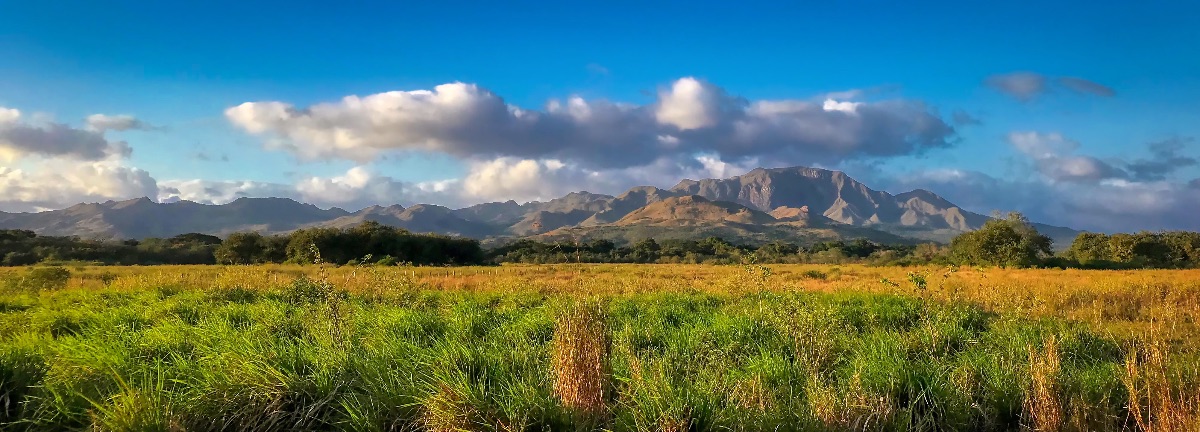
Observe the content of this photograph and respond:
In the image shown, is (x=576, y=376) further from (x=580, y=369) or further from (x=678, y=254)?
(x=678, y=254)

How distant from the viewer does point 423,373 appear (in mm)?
6762

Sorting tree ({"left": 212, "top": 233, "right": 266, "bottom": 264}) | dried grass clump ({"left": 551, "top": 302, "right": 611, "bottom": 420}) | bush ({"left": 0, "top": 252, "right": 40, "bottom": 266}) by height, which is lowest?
bush ({"left": 0, "top": 252, "right": 40, "bottom": 266})

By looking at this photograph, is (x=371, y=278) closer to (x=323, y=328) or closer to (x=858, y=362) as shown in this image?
(x=323, y=328)

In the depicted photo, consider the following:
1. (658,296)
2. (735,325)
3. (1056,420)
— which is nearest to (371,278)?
(658,296)

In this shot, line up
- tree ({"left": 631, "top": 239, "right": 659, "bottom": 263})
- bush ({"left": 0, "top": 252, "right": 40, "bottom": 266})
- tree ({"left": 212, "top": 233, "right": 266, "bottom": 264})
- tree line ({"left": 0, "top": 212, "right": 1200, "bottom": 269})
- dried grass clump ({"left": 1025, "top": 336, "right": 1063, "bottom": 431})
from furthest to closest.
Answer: tree ({"left": 631, "top": 239, "right": 659, "bottom": 263}), tree ({"left": 212, "top": 233, "right": 266, "bottom": 264}), tree line ({"left": 0, "top": 212, "right": 1200, "bottom": 269}), bush ({"left": 0, "top": 252, "right": 40, "bottom": 266}), dried grass clump ({"left": 1025, "top": 336, "right": 1063, "bottom": 431})

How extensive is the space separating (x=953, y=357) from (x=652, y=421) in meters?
6.21

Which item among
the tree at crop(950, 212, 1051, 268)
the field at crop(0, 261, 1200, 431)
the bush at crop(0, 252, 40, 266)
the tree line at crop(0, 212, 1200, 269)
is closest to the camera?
the field at crop(0, 261, 1200, 431)

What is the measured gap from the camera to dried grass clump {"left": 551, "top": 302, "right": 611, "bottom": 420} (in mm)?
5895

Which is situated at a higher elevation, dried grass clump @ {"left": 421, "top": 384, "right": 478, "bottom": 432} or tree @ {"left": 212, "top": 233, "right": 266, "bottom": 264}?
dried grass clump @ {"left": 421, "top": 384, "right": 478, "bottom": 432}

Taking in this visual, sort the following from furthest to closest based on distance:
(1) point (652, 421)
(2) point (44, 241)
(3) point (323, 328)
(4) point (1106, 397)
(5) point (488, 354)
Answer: (2) point (44, 241) < (3) point (323, 328) < (5) point (488, 354) < (4) point (1106, 397) < (1) point (652, 421)

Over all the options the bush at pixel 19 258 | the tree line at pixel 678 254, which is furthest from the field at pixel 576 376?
the bush at pixel 19 258

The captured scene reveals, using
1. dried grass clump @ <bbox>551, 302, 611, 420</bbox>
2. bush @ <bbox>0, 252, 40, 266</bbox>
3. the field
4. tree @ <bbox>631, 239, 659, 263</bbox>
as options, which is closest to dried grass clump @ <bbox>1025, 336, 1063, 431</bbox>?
the field

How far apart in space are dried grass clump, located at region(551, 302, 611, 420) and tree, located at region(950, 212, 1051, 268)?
6291cm

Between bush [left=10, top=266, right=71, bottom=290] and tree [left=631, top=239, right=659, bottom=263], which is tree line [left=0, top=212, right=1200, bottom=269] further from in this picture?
bush [left=10, top=266, right=71, bottom=290]
